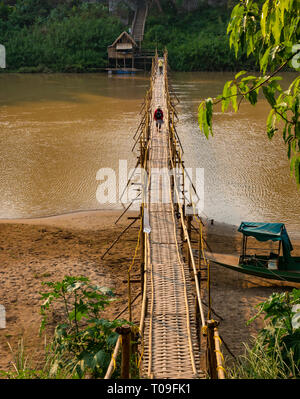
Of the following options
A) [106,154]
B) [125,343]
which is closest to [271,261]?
[125,343]

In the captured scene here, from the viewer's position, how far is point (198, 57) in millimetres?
40031

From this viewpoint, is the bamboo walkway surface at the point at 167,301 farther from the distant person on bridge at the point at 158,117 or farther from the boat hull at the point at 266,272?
the distant person on bridge at the point at 158,117

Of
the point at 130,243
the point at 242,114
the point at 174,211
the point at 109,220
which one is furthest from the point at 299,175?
the point at 242,114

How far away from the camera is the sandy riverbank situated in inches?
289

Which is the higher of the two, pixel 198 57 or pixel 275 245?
pixel 198 57

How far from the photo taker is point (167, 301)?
607 cm

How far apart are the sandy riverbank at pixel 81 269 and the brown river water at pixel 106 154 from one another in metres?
1.23

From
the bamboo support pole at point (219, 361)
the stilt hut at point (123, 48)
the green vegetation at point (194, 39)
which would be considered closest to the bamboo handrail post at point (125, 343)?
the bamboo support pole at point (219, 361)

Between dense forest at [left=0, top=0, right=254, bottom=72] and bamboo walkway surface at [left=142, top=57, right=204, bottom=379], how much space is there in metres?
32.5

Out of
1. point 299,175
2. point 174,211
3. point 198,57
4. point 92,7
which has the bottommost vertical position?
point 174,211

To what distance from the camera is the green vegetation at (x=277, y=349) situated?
3.97 m

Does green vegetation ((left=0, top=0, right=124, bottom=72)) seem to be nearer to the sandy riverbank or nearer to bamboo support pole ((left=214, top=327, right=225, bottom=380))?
the sandy riverbank
